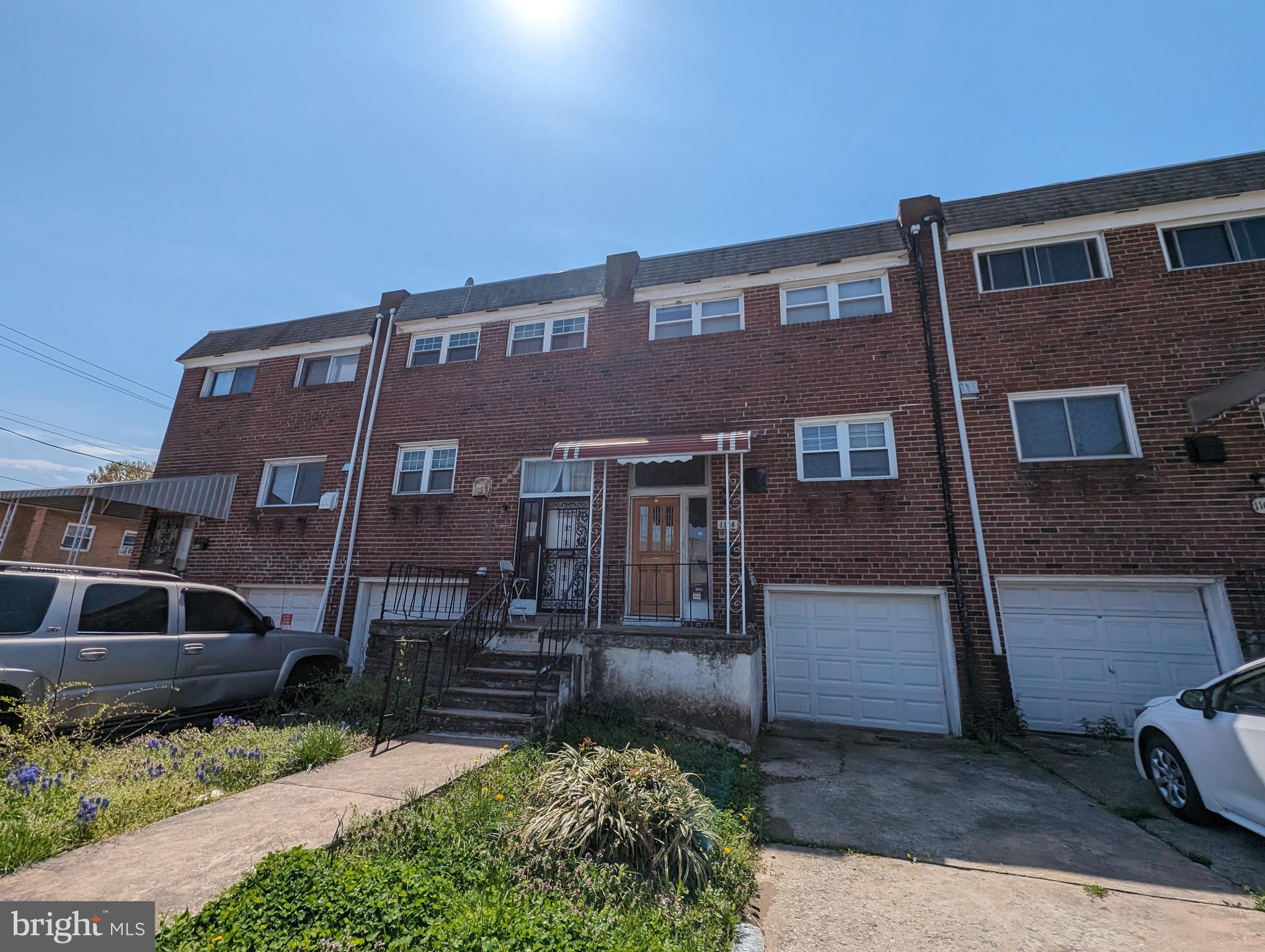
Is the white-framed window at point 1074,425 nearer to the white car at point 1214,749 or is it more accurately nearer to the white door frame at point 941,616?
the white door frame at point 941,616

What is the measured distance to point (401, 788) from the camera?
4.32 meters

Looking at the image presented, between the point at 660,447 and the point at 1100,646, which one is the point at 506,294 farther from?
the point at 1100,646

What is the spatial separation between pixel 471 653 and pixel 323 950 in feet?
17.8

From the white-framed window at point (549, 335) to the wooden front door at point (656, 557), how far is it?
3.85 meters

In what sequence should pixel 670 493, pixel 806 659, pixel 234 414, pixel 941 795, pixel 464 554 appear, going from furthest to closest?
pixel 234 414
pixel 464 554
pixel 670 493
pixel 806 659
pixel 941 795

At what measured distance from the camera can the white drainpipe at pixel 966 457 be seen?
783 centimetres

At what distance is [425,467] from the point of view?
11352mm

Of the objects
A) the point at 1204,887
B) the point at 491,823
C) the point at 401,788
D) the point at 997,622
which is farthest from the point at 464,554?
the point at 1204,887

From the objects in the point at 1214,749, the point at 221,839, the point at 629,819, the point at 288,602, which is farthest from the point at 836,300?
the point at 288,602

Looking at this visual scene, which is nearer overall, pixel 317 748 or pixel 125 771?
pixel 125 771

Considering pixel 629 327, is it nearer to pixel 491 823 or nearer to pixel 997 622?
pixel 997 622

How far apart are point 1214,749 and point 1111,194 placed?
9.04 metres

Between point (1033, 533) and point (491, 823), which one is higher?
point (1033, 533)

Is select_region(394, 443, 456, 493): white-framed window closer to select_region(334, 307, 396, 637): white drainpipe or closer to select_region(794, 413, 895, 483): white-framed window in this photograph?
select_region(334, 307, 396, 637): white drainpipe
